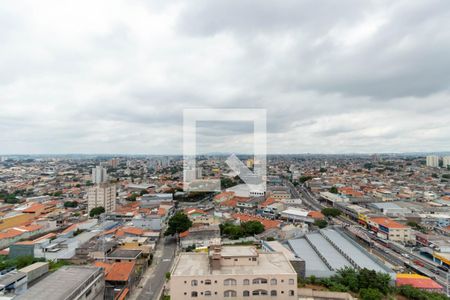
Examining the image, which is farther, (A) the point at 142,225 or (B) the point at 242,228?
(A) the point at 142,225

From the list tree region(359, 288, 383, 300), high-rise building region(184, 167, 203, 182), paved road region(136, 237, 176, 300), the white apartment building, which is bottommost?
paved road region(136, 237, 176, 300)

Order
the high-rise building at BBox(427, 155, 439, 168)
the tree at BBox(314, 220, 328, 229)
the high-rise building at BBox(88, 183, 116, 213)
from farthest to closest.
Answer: the high-rise building at BBox(427, 155, 439, 168) < the high-rise building at BBox(88, 183, 116, 213) < the tree at BBox(314, 220, 328, 229)

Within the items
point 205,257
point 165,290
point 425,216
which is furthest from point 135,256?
point 425,216

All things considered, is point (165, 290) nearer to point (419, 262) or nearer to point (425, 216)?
point (419, 262)

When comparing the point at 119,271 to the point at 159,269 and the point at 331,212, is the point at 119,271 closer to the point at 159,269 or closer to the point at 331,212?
the point at 159,269

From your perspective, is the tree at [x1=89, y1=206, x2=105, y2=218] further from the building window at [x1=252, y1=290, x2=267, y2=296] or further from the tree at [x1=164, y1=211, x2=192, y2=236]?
the building window at [x1=252, y1=290, x2=267, y2=296]

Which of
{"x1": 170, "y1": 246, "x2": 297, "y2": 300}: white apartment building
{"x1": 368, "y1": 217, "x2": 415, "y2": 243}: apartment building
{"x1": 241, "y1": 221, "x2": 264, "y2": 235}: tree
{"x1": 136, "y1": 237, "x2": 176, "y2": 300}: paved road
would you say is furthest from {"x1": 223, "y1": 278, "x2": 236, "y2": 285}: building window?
{"x1": 368, "y1": 217, "x2": 415, "y2": 243}: apartment building
